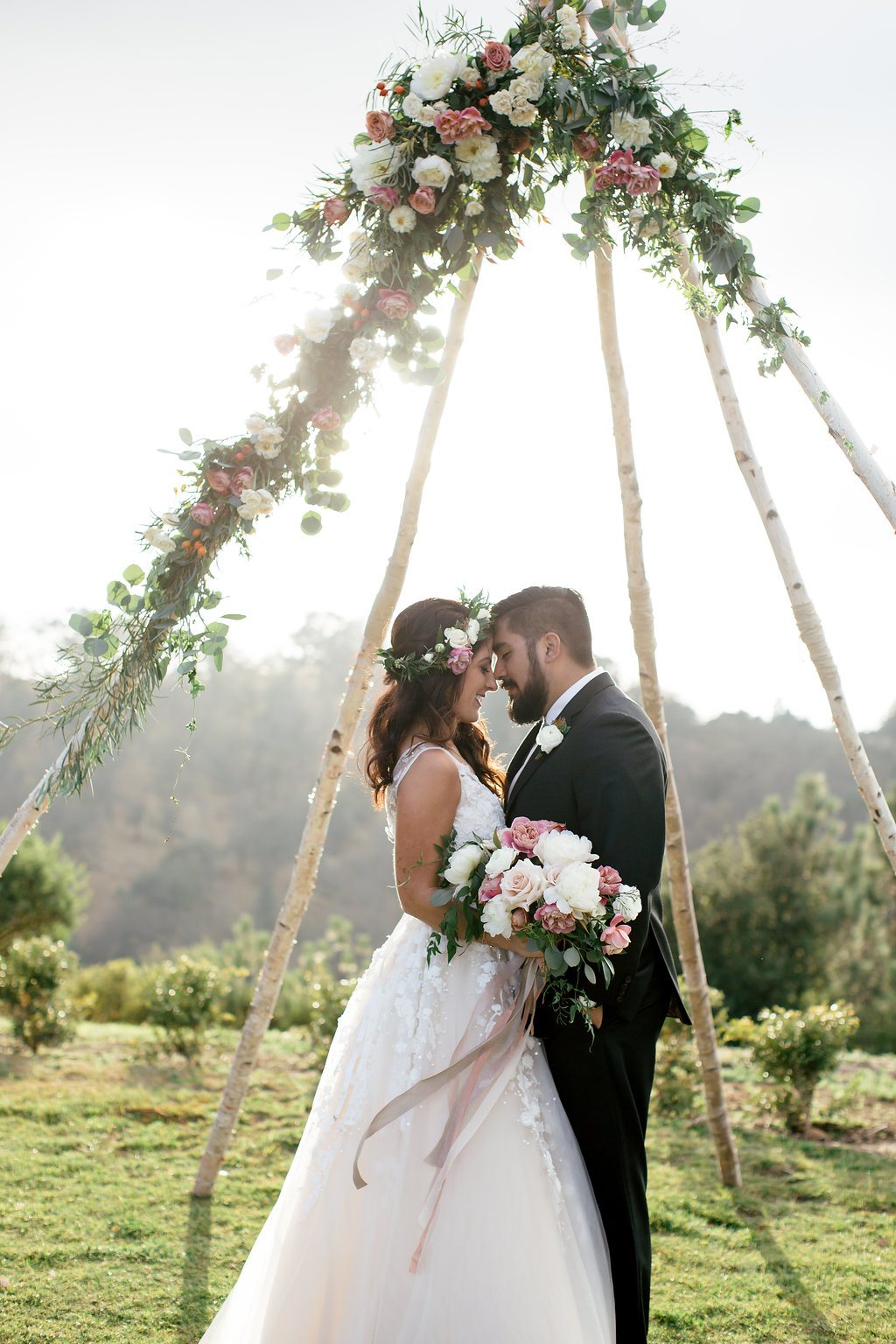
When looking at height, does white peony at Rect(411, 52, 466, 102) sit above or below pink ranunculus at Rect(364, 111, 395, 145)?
above

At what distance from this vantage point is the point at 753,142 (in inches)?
123

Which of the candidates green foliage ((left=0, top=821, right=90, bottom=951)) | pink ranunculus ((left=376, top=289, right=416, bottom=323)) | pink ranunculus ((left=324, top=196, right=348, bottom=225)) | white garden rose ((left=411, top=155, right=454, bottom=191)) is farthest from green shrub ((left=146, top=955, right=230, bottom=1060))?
white garden rose ((left=411, top=155, right=454, bottom=191))

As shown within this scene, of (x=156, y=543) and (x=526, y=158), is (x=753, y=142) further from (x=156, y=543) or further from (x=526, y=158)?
(x=156, y=543)

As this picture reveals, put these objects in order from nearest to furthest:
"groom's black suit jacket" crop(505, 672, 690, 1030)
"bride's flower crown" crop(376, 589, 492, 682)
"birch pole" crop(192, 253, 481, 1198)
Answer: "groom's black suit jacket" crop(505, 672, 690, 1030) → "bride's flower crown" crop(376, 589, 492, 682) → "birch pole" crop(192, 253, 481, 1198)

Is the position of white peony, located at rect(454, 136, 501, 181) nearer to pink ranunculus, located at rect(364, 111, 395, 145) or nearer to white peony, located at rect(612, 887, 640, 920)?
pink ranunculus, located at rect(364, 111, 395, 145)

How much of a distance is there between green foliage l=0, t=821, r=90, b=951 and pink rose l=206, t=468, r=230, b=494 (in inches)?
313

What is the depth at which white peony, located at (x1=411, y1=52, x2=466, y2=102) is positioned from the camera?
10.4 feet

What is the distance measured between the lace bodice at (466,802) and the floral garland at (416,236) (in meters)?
0.77

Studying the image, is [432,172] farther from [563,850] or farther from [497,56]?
[563,850]

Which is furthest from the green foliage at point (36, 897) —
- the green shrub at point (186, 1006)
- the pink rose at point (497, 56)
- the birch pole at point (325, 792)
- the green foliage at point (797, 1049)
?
the pink rose at point (497, 56)

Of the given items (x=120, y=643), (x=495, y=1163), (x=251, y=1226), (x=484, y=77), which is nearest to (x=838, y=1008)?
(x=251, y=1226)

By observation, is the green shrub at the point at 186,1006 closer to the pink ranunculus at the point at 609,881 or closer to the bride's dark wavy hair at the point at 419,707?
the bride's dark wavy hair at the point at 419,707

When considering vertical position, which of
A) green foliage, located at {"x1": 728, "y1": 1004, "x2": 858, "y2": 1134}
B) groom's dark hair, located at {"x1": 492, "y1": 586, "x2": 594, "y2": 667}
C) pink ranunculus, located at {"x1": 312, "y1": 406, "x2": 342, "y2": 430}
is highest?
pink ranunculus, located at {"x1": 312, "y1": 406, "x2": 342, "y2": 430}

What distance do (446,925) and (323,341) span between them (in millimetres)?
2205
